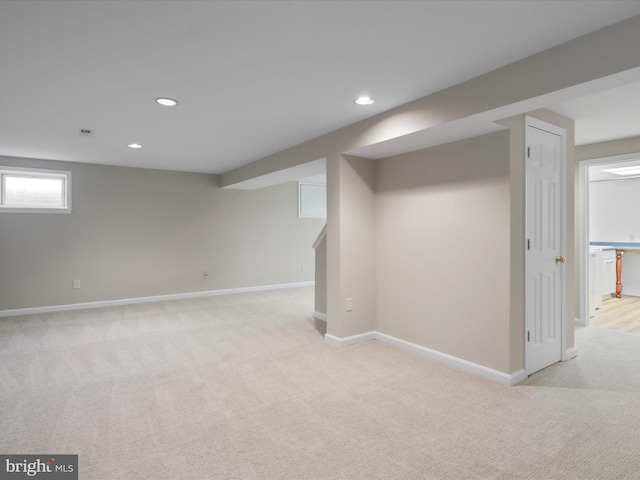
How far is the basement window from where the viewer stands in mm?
5297

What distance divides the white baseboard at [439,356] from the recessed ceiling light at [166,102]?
2.68m

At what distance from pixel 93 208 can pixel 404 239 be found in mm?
4943

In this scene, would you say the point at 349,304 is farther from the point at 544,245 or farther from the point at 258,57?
the point at 258,57

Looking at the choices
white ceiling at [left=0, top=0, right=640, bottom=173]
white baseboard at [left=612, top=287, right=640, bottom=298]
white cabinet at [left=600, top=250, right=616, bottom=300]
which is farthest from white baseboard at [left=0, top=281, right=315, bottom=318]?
white baseboard at [left=612, top=287, right=640, bottom=298]

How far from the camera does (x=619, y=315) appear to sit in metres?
5.16

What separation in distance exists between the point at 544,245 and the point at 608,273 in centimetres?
443

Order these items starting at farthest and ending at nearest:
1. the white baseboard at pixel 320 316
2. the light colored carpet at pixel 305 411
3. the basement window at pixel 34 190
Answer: the basement window at pixel 34 190
the white baseboard at pixel 320 316
the light colored carpet at pixel 305 411

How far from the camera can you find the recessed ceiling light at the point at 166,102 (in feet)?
9.69

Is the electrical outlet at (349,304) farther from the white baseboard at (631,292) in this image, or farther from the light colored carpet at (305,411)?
the white baseboard at (631,292)

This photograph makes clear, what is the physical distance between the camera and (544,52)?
211 cm

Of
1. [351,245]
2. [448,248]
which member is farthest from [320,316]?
[448,248]

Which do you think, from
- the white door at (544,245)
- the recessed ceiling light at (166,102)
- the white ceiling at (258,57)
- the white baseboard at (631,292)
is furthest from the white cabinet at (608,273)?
the recessed ceiling light at (166,102)

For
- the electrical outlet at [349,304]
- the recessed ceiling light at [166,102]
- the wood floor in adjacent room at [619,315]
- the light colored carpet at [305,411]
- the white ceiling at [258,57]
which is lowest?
the light colored carpet at [305,411]

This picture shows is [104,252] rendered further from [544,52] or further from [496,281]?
[544,52]
